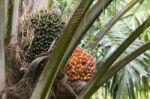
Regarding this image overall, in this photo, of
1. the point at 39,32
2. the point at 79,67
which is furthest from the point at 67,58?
the point at 39,32

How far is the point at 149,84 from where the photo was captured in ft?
8.23

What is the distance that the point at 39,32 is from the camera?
1754mm

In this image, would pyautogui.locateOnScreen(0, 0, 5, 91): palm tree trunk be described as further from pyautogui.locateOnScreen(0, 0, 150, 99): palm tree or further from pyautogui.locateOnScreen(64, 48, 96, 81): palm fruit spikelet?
pyautogui.locateOnScreen(64, 48, 96, 81): palm fruit spikelet

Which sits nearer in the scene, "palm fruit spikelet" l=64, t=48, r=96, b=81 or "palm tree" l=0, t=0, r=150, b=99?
"palm tree" l=0, t=0, r=150, b=99

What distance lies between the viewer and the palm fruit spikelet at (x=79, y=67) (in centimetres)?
168

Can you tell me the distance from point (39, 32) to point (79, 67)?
0.26m

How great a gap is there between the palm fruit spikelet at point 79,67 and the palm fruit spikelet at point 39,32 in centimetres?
13

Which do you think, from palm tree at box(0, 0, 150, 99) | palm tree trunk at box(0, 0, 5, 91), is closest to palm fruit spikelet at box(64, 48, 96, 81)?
palm tree at box(0, 0, 150, 99)

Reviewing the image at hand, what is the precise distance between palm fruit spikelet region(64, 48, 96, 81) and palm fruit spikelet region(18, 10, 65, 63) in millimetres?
135

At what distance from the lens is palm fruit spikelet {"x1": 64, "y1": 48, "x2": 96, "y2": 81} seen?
1.68m

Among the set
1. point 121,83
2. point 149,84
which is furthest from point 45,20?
point 149,84

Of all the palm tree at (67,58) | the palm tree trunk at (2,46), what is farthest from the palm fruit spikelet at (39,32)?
the palm tree trunk at (2,46)

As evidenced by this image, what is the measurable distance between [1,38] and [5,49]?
4.8 inches

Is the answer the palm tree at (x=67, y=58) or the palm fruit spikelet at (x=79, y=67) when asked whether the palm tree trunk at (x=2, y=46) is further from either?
the palm fruit spikelet at (x=79, y=67)
